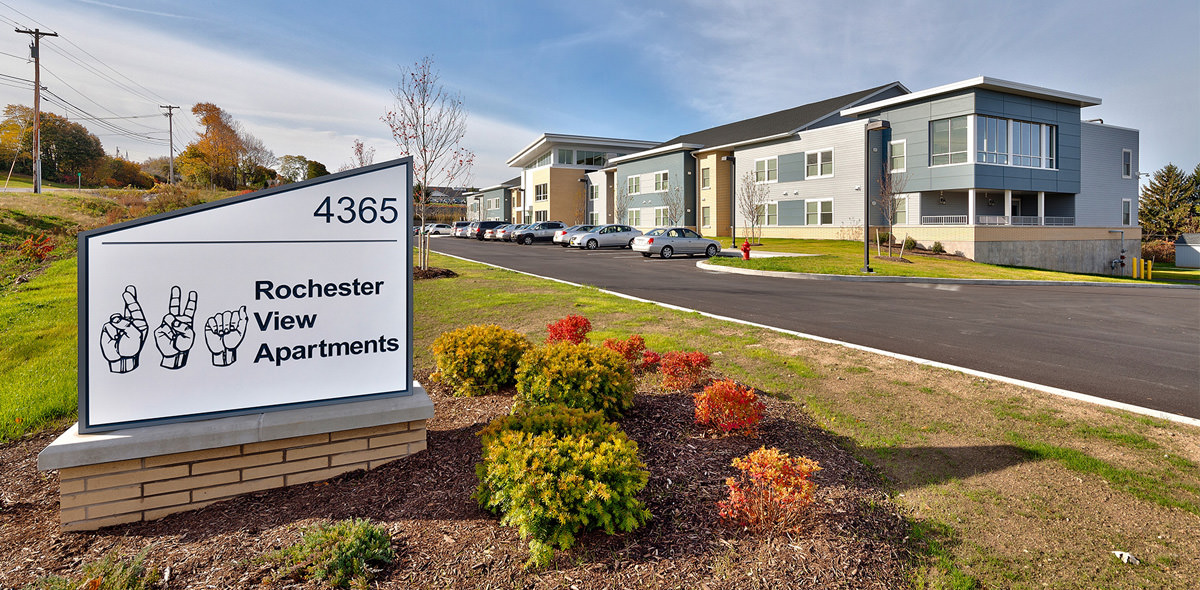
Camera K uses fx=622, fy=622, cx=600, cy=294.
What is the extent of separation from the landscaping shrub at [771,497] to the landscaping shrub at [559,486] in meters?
0.56

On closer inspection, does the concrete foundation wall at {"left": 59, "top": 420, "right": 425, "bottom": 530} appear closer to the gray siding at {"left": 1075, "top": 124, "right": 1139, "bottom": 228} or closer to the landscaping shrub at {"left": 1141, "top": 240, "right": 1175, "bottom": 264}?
the gray siding at {"left": 1075, "top": 124, "right": 1139, "bottom": 228}

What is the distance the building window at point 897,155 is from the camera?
35906 millimetres

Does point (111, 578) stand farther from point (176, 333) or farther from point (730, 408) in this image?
point (730, 408)

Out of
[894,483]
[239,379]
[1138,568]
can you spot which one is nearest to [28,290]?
[239,379]

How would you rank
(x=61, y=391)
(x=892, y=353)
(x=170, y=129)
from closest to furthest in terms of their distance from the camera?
1. (x=61, y=391)
2. (x=892, y=353)
3. (x=170, y=129)

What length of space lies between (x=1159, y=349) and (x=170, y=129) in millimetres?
71699

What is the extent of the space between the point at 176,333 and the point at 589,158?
212ft

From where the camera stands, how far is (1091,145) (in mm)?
40188

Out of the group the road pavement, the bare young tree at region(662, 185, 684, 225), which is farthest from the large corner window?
the road pavement

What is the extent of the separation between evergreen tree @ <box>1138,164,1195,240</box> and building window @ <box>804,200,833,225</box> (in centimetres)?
4847

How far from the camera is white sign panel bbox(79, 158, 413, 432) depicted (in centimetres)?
395

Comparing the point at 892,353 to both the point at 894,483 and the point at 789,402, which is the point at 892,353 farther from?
the point at 894,483

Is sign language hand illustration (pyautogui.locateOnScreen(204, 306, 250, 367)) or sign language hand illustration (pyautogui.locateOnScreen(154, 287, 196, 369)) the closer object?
sign language hand illustration (pyautogui.locateOnScreen(154, 287, 196, 369))

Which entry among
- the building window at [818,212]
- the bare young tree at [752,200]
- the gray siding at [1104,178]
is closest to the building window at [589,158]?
the bare young tree at [752,200]
